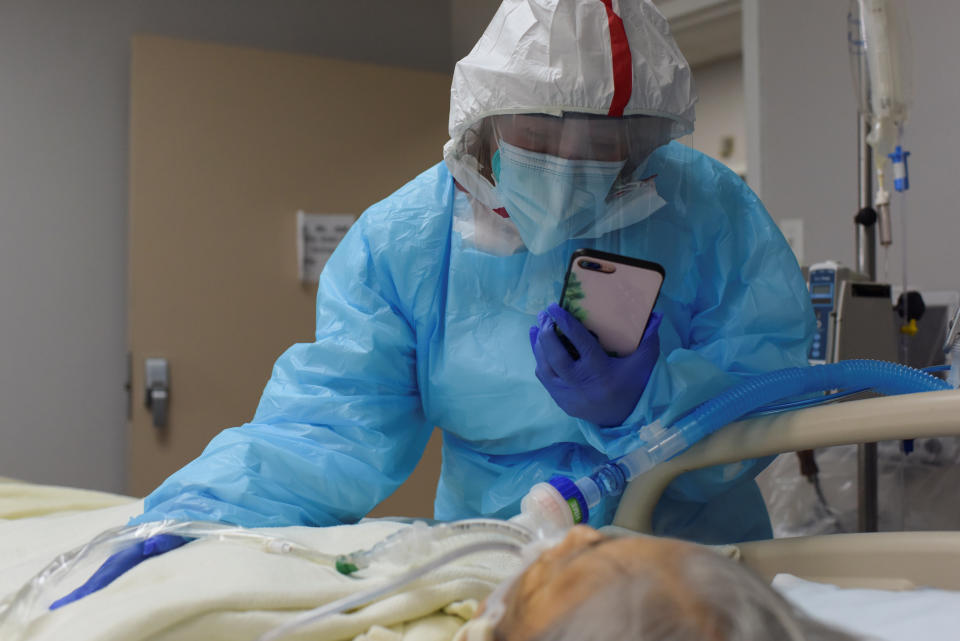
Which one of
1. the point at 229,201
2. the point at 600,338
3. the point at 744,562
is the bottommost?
the point at 744,562

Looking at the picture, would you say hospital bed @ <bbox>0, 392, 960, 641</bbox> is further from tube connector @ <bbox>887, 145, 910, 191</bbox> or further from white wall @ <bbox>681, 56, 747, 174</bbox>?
white wall @ <bbox>681, 56, 747, 174</bbox>

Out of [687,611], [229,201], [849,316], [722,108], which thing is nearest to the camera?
[687,611]

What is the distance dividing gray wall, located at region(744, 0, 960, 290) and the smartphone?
1.40 m

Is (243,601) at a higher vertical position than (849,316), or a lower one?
lower

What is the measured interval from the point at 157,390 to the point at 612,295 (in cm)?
213

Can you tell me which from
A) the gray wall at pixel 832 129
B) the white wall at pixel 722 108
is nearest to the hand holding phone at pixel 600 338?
the gray wall at pixel 832 129

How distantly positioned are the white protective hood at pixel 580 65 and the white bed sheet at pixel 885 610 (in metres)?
0.54

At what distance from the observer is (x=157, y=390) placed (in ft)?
8.78

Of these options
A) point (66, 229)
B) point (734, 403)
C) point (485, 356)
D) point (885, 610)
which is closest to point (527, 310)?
point (485, 356)

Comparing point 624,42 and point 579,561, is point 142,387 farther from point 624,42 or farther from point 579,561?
point 579,561

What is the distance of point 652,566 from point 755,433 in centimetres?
46

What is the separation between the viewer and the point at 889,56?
1.52m

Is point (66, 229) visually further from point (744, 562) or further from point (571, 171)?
point (744, 562)

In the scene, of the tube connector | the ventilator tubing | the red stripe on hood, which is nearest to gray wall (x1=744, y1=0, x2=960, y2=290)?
the tube connector
